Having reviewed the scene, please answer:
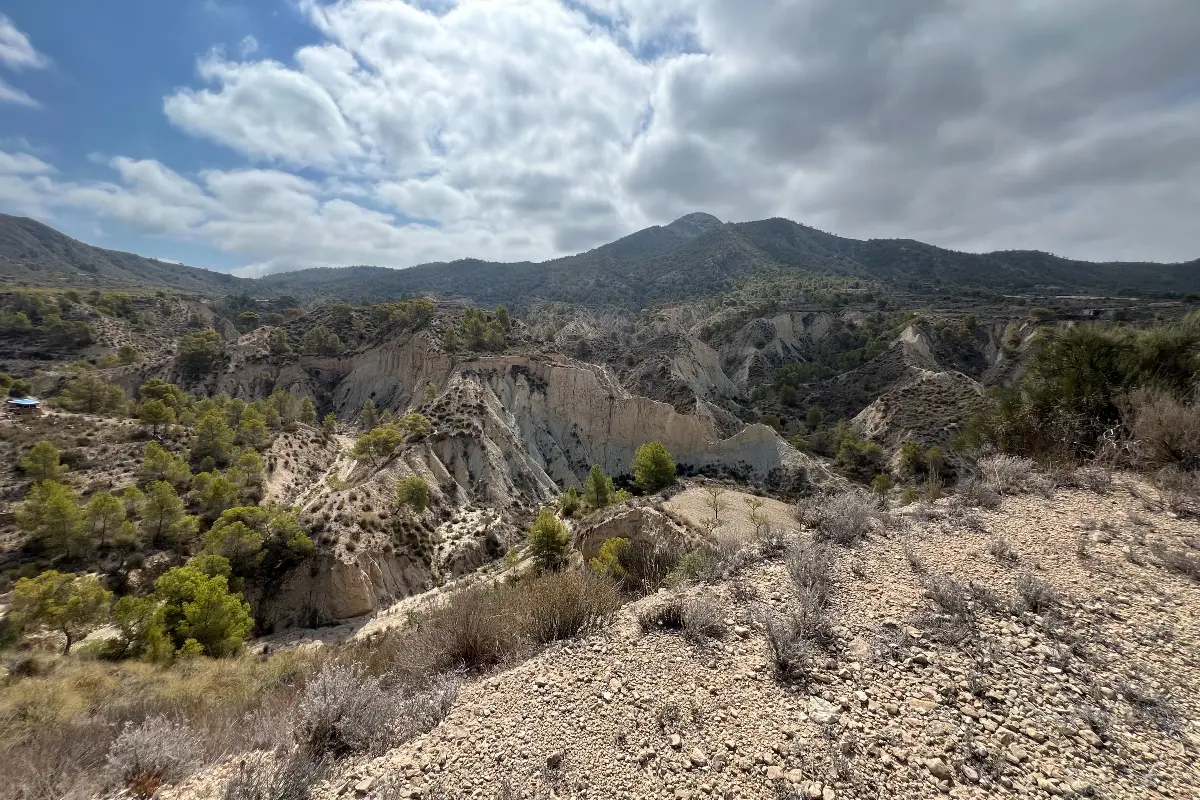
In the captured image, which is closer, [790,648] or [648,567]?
[790,648]

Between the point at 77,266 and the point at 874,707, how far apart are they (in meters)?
189

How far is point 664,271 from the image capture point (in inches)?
4980

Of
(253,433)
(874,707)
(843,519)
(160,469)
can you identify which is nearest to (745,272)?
(253,433)

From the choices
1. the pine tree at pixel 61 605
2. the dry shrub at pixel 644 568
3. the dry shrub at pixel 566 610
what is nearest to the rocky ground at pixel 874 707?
the dry shrub at pixel 566 610

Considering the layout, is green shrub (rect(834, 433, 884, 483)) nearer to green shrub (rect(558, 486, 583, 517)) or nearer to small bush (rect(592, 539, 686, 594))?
green shrub (rect(558, 486, 583, 517))

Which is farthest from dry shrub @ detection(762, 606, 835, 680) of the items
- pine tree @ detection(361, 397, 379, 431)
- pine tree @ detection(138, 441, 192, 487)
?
pine tree @ detection(361, 397, 379, 431)

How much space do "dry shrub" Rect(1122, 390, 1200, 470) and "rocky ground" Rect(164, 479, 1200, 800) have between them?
3.03 m

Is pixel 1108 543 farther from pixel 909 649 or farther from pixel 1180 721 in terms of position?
pixel 909 649

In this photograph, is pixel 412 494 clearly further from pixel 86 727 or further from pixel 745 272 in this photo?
pixel 745 272

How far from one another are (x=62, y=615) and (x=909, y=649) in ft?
82.5

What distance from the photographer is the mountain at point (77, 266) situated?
102m

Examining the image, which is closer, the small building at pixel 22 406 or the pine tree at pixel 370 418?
the small building at pixel 22 406

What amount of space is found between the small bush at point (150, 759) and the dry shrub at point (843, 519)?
24.6 feet

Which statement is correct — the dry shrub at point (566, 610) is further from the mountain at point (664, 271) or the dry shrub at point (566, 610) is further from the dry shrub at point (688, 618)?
the mountain at point (664, 271)
